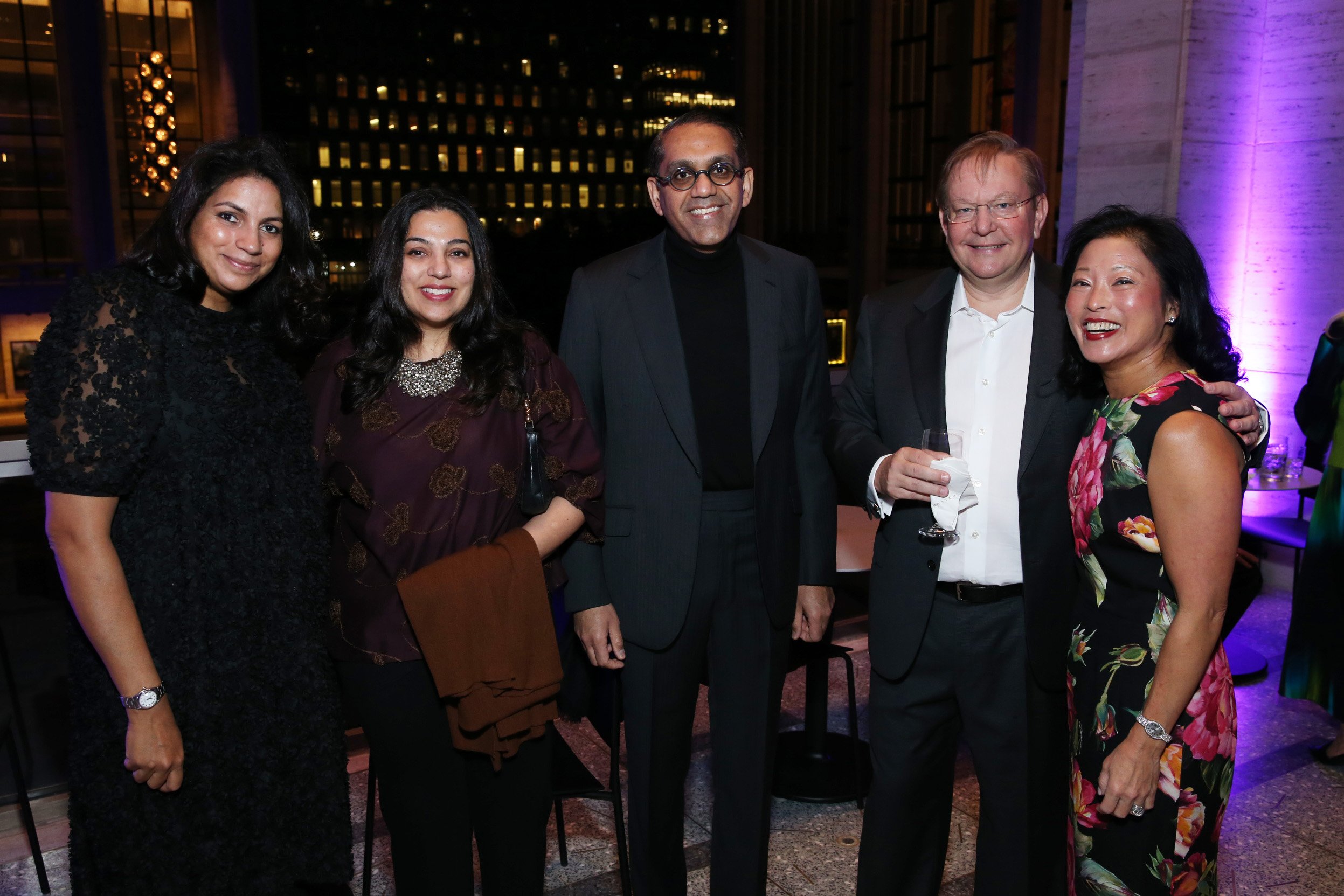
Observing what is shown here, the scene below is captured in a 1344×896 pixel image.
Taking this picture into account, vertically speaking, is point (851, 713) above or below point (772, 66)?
below

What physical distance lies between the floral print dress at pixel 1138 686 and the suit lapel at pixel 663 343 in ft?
2.65

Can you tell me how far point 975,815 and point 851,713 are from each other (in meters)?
0.47

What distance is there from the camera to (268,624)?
5.66 ft

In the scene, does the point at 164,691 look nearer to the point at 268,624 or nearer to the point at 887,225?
the point at 268,624

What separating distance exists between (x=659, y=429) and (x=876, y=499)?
49 cm

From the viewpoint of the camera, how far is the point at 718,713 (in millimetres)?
2209

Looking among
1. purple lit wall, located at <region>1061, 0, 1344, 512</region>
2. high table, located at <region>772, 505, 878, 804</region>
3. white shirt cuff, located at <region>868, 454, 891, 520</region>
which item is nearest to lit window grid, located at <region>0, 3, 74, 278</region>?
purple lit wall, located at <region>1061, 0, 1344, 512</region>

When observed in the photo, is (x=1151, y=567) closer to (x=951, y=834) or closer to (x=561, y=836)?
(x=951, y=834)

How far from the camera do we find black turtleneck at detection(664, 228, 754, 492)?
2.10 metres

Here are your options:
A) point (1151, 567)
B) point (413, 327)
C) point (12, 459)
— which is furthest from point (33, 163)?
point (1151, 567)

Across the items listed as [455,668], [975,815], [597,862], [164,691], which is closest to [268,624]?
[164,691]

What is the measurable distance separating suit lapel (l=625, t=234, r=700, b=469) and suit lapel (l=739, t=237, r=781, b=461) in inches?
5.7

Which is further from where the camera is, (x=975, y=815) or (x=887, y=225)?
(x=887, y=225)

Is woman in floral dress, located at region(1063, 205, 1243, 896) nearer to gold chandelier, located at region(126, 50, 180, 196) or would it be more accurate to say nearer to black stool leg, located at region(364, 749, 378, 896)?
black stool leg, located at region(364, 749, 378, 896)
